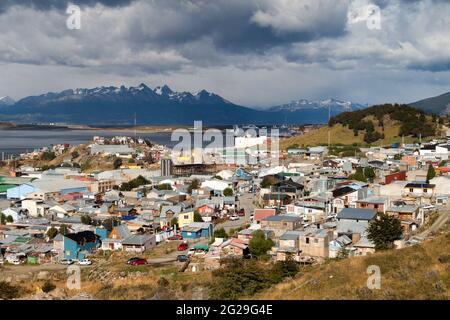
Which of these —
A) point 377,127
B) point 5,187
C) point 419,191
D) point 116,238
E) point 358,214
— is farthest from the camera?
point 377,127

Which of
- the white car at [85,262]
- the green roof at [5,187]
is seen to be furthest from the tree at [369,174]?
the green roof at [5,187]

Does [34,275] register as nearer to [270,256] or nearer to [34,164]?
[270,256]

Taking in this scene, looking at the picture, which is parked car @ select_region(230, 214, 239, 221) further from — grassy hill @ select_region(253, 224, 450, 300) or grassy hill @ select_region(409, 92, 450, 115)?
grassy hill @ select_region(409, 92, 450, 115)

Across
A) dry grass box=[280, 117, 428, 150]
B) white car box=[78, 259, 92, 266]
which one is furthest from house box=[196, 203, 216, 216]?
dry grass box=[280, 117, 428, 150]

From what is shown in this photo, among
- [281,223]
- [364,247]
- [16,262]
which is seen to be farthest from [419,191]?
[16,262]

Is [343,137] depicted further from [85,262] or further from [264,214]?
[85,262]
